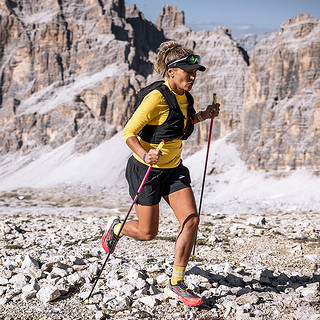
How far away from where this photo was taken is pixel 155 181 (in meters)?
5.59

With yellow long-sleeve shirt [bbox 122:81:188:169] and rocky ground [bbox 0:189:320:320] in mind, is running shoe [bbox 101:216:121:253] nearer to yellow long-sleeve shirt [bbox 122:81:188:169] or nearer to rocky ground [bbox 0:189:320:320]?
rocky ground [bbox 0:189:320:320]

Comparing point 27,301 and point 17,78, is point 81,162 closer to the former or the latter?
point 17,78

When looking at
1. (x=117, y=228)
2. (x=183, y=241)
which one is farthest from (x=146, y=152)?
(x=117, y=228)

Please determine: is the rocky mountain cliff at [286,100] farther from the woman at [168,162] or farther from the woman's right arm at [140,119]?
the woman's right arm at [140,119]

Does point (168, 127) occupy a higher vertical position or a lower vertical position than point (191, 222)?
higher

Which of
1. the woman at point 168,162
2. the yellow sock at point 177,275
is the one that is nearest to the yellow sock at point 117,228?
the woman at point 168,162

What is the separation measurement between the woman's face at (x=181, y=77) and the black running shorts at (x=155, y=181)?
1378 mm

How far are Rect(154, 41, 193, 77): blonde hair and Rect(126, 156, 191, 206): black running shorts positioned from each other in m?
1.62

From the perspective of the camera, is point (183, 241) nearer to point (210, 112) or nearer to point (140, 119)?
point (140, 119)

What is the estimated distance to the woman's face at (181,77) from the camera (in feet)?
17.5

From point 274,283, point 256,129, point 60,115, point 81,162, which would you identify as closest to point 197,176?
point 256,129

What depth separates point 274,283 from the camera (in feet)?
20.4

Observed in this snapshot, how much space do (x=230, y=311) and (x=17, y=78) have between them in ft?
509

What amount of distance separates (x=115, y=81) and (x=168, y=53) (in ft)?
394
